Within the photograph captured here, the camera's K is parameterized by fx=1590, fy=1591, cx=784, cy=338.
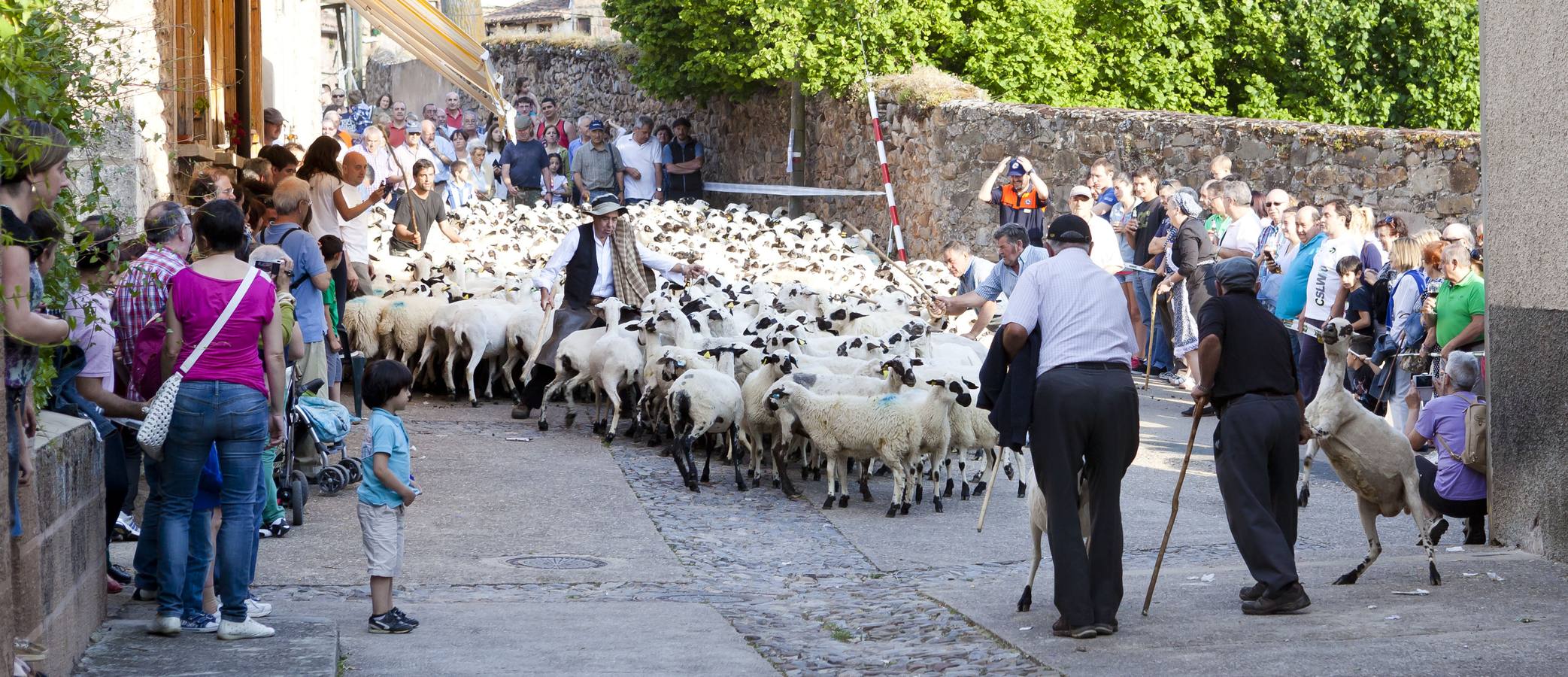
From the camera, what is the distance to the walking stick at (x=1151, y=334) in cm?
1473

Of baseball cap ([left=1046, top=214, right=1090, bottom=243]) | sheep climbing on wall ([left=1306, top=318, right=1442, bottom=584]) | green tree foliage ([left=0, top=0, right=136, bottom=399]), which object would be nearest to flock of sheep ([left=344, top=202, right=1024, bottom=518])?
sheep climbing on wall ([left=1306, top=318, right=1442, bottom=584])

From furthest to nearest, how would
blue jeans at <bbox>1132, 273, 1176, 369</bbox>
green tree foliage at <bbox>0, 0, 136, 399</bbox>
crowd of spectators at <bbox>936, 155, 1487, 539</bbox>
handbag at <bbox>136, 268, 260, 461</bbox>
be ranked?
blue jeans at <bbox>1132, 273, 1176, 369</bbox> < crowd of spectators at <bbox>936, 155, 1487, 539</bbox> < handbag at <bbox>136, 268, 260, 461</bbox> < green tree foliage at <bbox>0, 0, 136, 399</bbox>

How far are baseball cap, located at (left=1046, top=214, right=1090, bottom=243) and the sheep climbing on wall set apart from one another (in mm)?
1517

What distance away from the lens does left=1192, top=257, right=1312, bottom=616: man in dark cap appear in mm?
6816

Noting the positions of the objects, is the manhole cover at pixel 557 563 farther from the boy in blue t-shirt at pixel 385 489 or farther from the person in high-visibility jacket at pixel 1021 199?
the person in high-visibility jacket at pixel 1021 199

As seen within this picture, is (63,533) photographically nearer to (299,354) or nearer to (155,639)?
(155,639)

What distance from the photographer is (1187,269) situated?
13602 mm

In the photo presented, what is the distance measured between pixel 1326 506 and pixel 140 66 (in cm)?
788

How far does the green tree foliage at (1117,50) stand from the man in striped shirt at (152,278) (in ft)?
56.5

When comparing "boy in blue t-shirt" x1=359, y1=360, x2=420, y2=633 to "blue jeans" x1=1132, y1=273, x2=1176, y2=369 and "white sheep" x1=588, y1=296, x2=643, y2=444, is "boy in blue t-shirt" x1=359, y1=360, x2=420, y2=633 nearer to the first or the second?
"white sheep" x1=588, y1=296, x2=643, y2=444

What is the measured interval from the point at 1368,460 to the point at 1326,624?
1.16 m

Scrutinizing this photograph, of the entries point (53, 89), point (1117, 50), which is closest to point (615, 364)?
point (53, 89)

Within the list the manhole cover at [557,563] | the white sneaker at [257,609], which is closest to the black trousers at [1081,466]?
the manhole cover at [557,563]

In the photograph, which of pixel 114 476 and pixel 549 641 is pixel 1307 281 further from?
pixel 114 476
